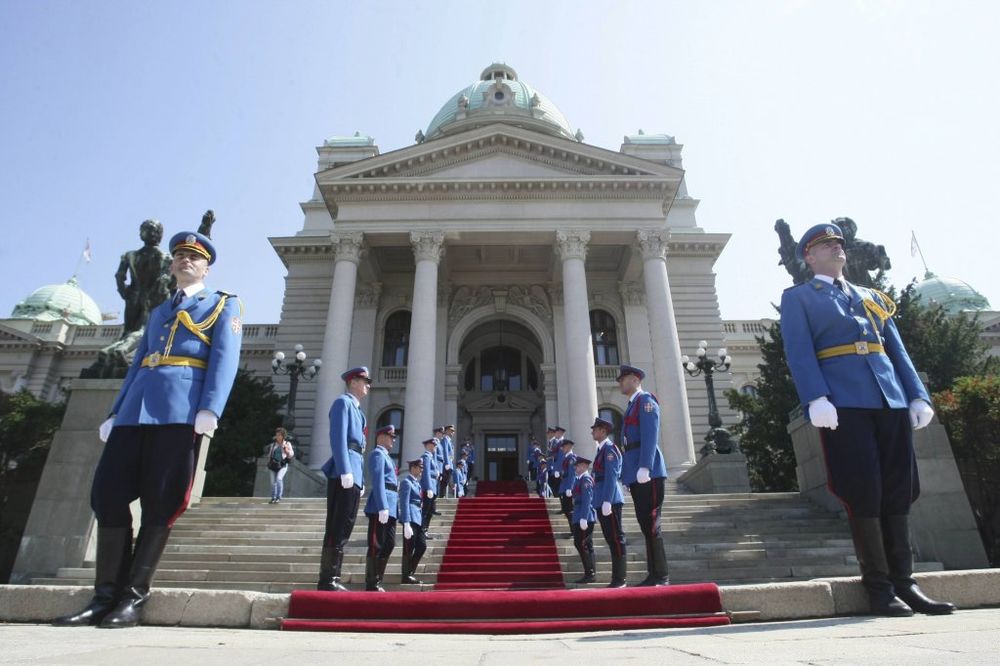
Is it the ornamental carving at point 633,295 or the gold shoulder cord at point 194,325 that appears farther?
the ornamental carving at point 633,295

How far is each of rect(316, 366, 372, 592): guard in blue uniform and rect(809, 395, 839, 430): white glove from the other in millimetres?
4210

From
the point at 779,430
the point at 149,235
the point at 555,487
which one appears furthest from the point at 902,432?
the point at 779,430

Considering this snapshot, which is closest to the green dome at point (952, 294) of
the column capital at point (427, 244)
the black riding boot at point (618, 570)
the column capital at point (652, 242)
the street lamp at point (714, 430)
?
the column capital at point (652, 242)

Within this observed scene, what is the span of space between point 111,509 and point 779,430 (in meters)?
20.7

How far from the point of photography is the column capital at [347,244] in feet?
72.3

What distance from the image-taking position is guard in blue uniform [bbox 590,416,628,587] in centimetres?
735

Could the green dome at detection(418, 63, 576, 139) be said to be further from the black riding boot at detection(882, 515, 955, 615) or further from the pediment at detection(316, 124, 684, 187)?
the black riding boot at detection(882, 515, 955, 615)

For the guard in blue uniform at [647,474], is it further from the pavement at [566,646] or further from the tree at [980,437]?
the tree at [980,437]

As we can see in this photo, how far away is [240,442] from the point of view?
20578mm

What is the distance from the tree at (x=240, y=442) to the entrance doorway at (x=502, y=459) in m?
9.85

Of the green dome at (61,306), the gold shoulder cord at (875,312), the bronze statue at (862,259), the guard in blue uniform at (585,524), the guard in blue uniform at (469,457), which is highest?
the green dome at (61,306)

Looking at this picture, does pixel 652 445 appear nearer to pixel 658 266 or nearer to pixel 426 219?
pixel 658 266

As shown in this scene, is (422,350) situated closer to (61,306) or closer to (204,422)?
(204,422)

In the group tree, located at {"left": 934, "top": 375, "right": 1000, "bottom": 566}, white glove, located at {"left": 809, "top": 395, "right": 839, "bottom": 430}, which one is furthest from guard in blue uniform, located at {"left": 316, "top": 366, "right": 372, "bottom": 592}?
tree, located at {"left": 934, "top": 375, "right": 1000, "bottom": 566}
